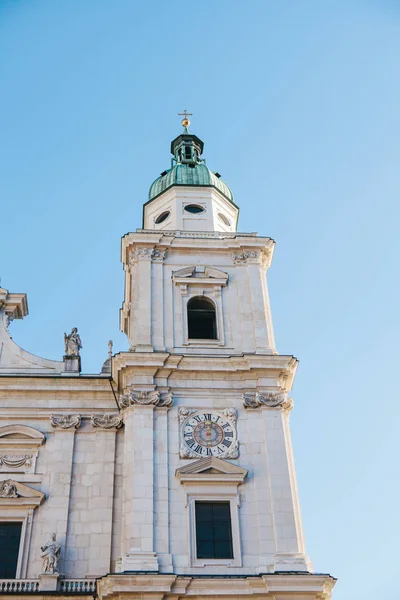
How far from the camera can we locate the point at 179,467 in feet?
75.3

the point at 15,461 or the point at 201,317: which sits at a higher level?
the point at 201,317

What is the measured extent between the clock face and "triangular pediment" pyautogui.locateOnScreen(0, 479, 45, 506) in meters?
4.56

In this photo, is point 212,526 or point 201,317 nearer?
point 212,526

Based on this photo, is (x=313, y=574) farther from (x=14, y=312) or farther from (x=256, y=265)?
(x=14, y=312)

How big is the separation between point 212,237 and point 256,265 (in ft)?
6.90

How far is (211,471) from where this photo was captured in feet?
75.5

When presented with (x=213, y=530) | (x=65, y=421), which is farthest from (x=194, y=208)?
(x=213, y=530)

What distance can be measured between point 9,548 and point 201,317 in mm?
10037

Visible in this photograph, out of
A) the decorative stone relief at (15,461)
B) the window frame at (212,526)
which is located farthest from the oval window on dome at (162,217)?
the window frame at (212,526)

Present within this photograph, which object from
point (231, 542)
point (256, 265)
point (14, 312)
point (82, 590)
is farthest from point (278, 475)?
point (14, 312)

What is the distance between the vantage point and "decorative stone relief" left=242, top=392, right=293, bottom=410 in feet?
79.9

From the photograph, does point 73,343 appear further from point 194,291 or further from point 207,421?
point 207,421

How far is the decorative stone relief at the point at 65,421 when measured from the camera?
24875mm

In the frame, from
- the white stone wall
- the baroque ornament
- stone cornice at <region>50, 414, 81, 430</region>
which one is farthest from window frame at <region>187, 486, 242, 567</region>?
the white stone wall
